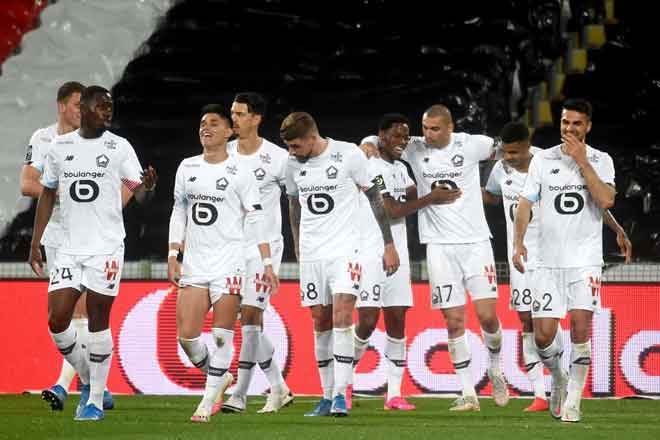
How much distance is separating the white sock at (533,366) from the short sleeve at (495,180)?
1.24 meters

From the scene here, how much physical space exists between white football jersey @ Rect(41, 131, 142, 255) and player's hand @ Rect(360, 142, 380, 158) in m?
2.16

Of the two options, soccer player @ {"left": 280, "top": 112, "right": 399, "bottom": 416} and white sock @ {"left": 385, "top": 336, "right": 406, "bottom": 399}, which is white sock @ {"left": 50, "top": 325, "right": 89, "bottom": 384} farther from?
white sock @ {"left": 385, "top": 336, "right": 406, "bottom": 399}

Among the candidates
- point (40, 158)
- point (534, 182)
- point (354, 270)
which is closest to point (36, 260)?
point (40, 158)

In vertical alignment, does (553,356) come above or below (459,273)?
below

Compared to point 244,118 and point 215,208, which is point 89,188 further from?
point 244,118

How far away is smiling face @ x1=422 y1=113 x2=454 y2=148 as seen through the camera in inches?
417

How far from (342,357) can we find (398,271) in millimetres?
1582

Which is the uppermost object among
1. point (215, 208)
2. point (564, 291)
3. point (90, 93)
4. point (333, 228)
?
point (90, 93)

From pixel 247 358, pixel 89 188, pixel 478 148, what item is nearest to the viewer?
pixel 89 188

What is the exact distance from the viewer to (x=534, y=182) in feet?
29.3

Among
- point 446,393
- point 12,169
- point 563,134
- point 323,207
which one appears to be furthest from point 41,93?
point 563,134

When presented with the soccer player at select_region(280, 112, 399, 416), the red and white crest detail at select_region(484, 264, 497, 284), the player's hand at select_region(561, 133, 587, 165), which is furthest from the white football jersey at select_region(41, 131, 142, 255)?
the red and white crest detail at select_region(484, 264, 497, 284)

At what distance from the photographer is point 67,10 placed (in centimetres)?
1933

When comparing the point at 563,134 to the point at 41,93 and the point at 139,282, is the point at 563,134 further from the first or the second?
the point at 41,93
